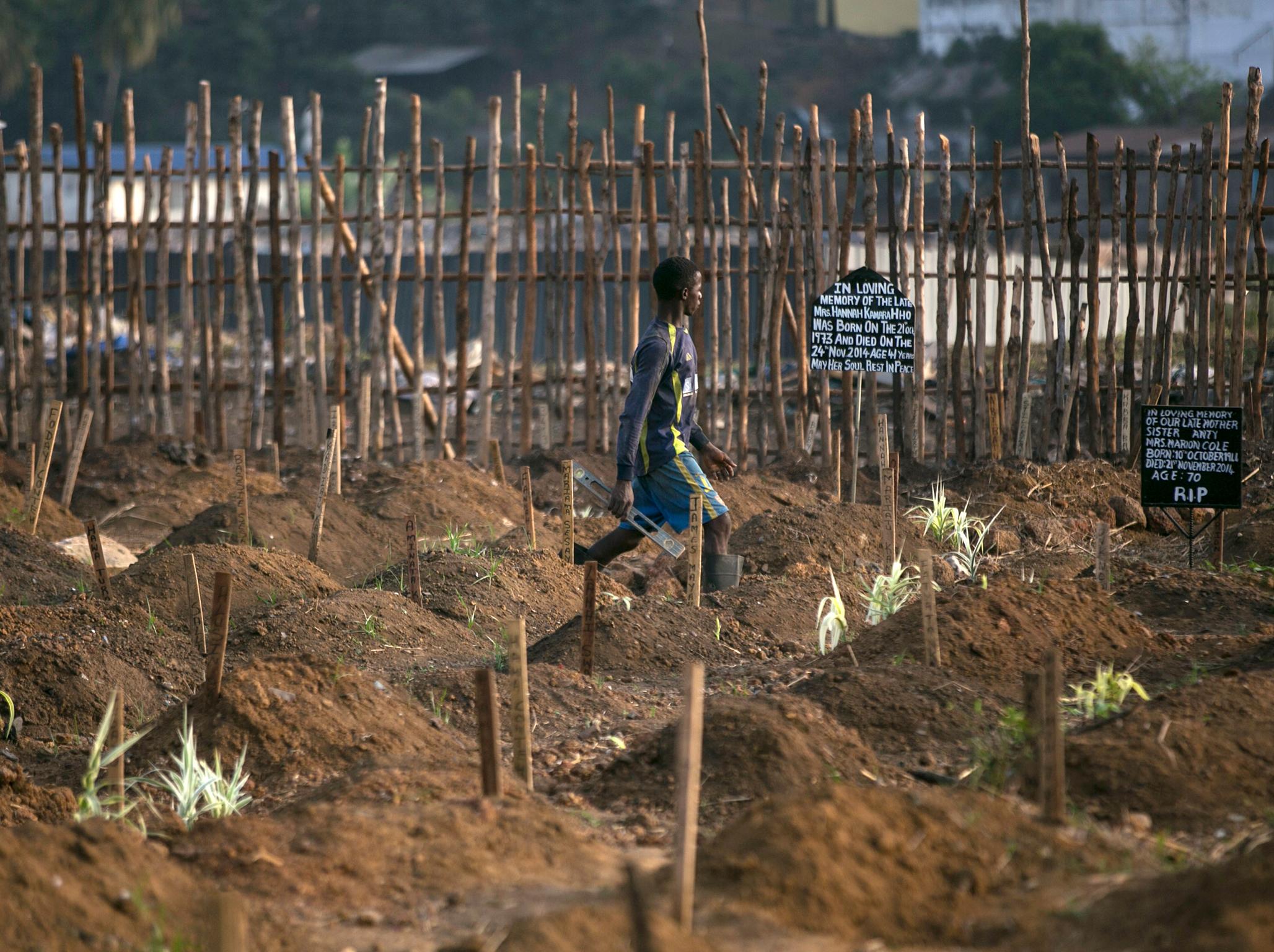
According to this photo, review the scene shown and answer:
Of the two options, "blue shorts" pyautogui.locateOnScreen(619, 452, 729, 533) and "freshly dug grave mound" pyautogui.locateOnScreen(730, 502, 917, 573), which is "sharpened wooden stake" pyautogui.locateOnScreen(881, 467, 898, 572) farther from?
"freshly dug grave mound" pyautogui.locateOnScreen(730, 502, 917, 573)

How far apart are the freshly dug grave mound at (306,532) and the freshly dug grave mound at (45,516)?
959 millimetres

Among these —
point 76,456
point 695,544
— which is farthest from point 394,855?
point 76,456

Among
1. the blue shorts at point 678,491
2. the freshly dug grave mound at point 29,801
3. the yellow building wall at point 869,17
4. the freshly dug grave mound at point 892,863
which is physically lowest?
the freshly dug grave mound at point 29,801

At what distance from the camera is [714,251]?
33.0 ft

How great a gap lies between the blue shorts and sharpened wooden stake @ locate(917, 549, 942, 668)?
167 centimetres

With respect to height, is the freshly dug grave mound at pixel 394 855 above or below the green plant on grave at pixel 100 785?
below

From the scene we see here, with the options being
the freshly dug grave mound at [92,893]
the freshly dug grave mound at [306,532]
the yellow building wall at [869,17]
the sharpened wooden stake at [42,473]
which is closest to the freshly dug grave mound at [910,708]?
the freshly dug grave mound at [92,893]

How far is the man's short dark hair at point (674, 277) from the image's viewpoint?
6512mm

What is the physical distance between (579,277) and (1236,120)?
18.6 meters

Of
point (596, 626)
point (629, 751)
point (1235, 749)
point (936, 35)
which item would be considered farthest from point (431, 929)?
point (936, 35)

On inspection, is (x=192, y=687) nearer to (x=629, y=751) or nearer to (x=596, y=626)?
(x=596, y=626)

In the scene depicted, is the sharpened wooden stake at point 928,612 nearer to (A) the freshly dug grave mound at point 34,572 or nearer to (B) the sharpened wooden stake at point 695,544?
(B) the sharpened wooden stake at point 695,544

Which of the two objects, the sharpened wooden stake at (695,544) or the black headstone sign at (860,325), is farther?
the black headstone sign at (860,325)

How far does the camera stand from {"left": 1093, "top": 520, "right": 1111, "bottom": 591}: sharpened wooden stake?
579cm
